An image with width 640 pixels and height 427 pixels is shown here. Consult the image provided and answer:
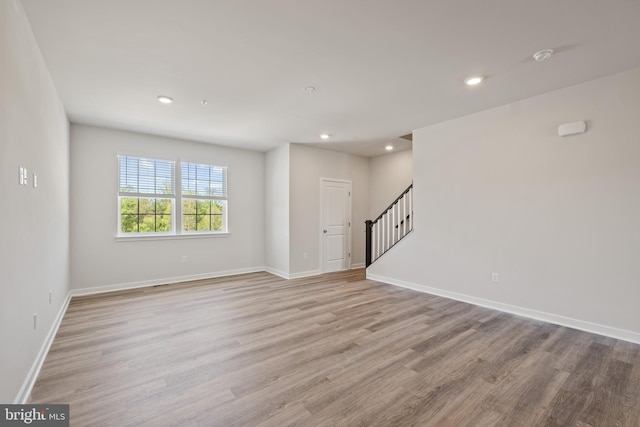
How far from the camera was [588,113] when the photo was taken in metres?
3.12

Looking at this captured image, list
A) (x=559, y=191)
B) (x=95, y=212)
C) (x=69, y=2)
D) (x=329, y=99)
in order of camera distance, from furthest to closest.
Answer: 1. (x=95, y=212)
2. (x=329, y=99)
3. (x=559, y=191)
4. (x=69, y=2)

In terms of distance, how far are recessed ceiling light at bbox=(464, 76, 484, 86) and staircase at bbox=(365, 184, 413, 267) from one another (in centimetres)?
226

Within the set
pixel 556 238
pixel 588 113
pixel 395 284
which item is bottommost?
pixel 395 284

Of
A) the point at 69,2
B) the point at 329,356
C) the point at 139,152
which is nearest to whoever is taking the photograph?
the point at 69,2

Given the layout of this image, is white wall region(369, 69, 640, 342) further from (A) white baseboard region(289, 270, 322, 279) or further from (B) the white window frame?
(B) the white window frame

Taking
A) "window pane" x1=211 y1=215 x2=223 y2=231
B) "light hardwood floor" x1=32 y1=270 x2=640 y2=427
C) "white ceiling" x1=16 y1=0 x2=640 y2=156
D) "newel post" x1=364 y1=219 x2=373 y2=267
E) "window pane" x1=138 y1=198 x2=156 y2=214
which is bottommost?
"light hardwood floor" x1=32 y1=270 x2=640 y2=427

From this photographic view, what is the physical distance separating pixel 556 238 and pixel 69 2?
5.03m

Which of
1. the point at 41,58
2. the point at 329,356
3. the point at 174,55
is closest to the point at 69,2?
the point at 174,55

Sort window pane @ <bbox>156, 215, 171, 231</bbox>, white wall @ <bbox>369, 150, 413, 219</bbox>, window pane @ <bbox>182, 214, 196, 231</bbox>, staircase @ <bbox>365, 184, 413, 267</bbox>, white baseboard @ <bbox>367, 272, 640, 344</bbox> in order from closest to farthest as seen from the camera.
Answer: white baseboard @ <bbox>367, 272, 640, 344</bbox> → window pane @ <bbox>156, 215, 171, 231</bbox> → staircase @ <bbox>365, 184, 413, 267</bbox> → window pane @ <bbox>182, 214, 196, 231</bbox> → white wall @ <bbox>369, 150, 413, 219</bbox>

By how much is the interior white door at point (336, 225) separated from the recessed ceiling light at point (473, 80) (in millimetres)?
3508

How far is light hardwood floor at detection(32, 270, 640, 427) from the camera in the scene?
183 centimetres

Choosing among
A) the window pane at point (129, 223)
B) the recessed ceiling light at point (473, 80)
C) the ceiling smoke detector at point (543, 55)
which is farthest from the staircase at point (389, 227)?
the window pane at point (129, 223)

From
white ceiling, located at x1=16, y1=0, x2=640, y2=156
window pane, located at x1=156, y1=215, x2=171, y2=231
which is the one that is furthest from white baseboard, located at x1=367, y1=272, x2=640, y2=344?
window pane, located at x1=156, y1=215, x2=171, y2=231

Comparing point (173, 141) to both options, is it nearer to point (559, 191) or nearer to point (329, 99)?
point (329, 99)
